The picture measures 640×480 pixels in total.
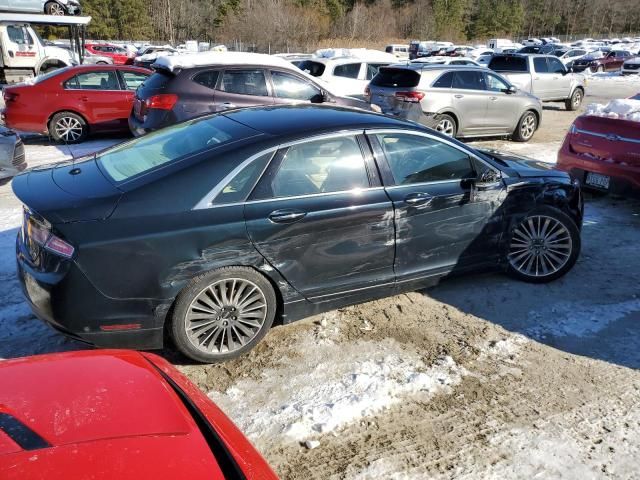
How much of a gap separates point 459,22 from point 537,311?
280 ft

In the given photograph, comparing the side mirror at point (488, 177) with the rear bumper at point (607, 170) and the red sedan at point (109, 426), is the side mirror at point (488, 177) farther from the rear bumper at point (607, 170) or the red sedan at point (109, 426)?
the red sedan at point (109, 426)

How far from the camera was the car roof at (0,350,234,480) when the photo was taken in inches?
66.1

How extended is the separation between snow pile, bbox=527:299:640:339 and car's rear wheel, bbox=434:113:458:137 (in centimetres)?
650

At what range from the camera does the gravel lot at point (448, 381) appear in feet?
9.63

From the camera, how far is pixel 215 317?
357 centimetres

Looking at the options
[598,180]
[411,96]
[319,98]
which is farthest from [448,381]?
[411,96]

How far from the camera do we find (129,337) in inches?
133

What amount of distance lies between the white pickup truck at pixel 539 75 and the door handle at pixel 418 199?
13.0 m

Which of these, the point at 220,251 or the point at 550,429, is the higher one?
the point at 220,251

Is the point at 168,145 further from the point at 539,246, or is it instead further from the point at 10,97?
the point at 10,97

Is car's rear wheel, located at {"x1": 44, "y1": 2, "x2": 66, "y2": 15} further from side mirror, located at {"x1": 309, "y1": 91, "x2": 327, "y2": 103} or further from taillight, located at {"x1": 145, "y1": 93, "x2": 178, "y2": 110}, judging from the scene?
Result: side mirror, located at {"x1": 309, "y1": 91, "x2": 327, "y2": 103}

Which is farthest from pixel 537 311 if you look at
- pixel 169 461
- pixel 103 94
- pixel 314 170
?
pixel 103 94

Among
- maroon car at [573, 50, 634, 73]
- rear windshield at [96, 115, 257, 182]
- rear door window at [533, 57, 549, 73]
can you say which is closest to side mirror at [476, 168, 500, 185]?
rear windshield at [96, 115, 257, 182]

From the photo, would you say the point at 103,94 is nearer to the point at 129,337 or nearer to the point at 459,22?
the point at 129,337
